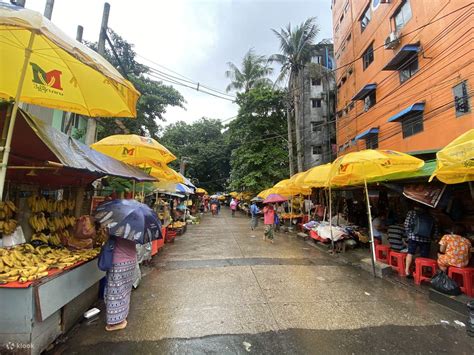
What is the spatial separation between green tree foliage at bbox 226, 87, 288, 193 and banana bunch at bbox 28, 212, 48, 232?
17696mm

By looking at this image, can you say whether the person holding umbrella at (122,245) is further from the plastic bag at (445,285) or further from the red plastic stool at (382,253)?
the red plastic stool at (382,253)

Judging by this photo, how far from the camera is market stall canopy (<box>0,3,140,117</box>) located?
2471 millimetres

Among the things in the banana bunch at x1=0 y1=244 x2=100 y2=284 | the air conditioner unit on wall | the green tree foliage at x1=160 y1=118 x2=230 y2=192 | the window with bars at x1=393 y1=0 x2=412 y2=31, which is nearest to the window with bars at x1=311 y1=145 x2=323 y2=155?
the air conditioner unit on wall

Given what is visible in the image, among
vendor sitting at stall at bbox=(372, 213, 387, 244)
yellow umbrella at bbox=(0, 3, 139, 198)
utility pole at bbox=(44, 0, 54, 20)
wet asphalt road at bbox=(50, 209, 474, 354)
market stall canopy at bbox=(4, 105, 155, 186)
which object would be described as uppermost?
utility pole at bbox=(44, 0, 54, 20)

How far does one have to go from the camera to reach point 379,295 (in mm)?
4938

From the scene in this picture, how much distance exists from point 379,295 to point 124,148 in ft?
20.5

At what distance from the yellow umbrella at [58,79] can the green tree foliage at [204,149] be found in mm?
33321

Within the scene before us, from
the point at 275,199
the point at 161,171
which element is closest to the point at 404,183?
the point at 275,199

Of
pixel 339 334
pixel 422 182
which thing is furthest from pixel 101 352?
pixel 422 182

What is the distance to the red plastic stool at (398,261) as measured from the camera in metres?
6.02

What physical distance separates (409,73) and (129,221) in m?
15.2

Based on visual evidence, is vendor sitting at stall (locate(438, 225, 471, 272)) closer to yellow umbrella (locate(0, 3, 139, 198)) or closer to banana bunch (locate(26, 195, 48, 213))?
yellow umbrella (locate(0, 3, 139, 198))

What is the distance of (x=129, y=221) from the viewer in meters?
3.36

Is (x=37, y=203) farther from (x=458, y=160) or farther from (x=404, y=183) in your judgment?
(x=404, y=183)
